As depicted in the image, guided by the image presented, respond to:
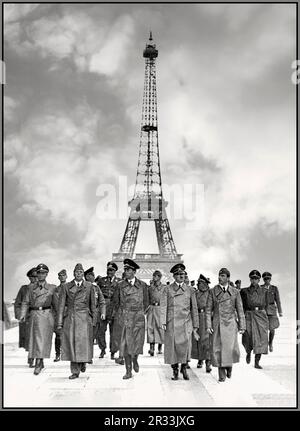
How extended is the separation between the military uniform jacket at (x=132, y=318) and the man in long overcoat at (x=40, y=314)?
1.46 m

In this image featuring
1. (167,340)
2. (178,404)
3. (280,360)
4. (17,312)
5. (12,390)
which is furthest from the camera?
(280,360)

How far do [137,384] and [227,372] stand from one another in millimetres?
1711

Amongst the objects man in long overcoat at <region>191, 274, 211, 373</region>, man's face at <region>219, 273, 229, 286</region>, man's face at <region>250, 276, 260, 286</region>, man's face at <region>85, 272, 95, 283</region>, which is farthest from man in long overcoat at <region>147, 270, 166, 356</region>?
man's face at <region>219, 273, 229, 286</region>

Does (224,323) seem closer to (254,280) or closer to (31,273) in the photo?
(254,280)

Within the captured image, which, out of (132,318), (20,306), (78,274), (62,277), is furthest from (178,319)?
(62,277)

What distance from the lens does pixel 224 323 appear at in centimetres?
882

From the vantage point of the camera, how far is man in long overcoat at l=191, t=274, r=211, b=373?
32.9 feet

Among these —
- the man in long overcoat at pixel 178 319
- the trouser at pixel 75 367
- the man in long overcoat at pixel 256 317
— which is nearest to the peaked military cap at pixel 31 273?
the trouser at pixel 75 367

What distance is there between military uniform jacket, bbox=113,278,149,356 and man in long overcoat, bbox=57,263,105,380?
0.46 meters

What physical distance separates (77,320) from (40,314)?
96 centimetres

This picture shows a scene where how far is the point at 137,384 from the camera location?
8.12 meters

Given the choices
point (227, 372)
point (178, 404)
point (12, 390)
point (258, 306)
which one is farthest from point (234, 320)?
point (12, 390)

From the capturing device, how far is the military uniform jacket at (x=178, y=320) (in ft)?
28.1

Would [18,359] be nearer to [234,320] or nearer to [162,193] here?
[234,320]
